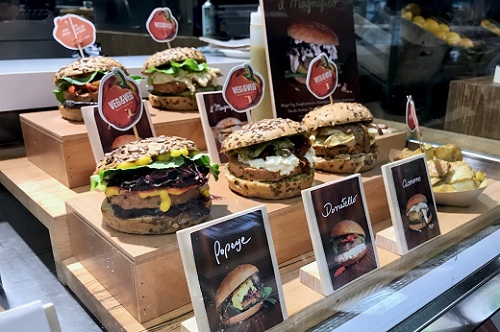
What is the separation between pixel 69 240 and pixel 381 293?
3.03 ft

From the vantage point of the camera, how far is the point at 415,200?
1513mm

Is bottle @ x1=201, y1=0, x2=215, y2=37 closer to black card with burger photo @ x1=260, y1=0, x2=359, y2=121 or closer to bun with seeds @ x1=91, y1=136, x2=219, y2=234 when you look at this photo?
black card with burger photo @ x1=260, y1=0, x2=359, y2=121

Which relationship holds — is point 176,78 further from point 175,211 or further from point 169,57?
point 175,211

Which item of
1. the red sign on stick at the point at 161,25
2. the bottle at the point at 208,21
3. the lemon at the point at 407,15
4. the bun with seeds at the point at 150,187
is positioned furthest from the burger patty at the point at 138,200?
the bottle at the point at 208,21

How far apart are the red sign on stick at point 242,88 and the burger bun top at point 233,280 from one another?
75cm

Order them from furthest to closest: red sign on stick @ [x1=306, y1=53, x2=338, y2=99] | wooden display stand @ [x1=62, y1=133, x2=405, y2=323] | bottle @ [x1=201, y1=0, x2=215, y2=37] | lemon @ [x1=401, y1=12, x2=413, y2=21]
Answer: bottle @ [x1=201, y1=0, x2=215, y2=37]
lemon @ [x1=401, y1=12, x2=413, y2=21]
red sign on stick @ [x1=306, y1=53, x2=338, y2=99]
wooden display stand @ [x1=62, y1=133, x2=405, y2=323]

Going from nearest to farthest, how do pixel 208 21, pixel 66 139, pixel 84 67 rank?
pixel 66 139 → pixel 84 67 → pixel 208 21

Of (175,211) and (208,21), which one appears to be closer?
(175,211)

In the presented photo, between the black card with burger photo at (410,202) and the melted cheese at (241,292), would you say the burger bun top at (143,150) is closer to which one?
the melted cheese at (241,292)

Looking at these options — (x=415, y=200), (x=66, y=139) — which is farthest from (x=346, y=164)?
(x=66, y=139)

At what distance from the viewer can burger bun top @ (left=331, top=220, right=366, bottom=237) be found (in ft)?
4.18

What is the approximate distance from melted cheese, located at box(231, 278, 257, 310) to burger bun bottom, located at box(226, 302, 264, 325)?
0.06 feet

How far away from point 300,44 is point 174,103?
0.60 meters

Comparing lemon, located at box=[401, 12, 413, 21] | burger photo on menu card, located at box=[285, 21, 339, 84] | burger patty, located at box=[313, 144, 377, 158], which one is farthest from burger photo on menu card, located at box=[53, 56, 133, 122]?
lemon, located at box=[401, 12, 413, 21]
